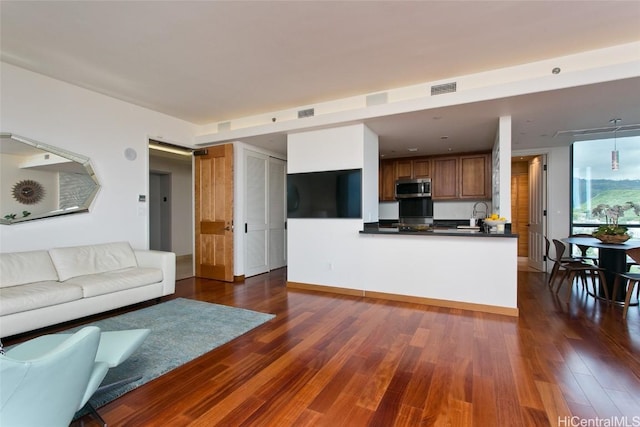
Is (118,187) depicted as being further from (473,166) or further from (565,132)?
(565,132)

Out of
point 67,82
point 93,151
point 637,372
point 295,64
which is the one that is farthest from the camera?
point 93,151

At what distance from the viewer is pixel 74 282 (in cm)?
332

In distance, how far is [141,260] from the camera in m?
4.28

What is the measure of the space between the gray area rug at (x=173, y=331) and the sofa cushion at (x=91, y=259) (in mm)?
741

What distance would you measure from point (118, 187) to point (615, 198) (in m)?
8.80

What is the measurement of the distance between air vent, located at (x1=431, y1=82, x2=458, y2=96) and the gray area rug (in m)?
3.45

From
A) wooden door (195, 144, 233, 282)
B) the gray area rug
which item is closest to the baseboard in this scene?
the gray area rug

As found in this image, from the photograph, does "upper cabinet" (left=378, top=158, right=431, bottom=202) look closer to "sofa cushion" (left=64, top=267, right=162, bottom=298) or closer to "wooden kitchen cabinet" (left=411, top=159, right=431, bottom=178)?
"wooden kitchen cabinet" (left=411, top=159, right=431, bottom=178)

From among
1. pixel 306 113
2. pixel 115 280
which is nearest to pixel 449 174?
pixel 306 113

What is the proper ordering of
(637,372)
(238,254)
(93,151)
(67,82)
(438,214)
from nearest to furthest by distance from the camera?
(637,372), (67,82), (93,151), (238,254), (438,214)

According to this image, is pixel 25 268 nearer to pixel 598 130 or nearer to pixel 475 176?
pixel 475 176

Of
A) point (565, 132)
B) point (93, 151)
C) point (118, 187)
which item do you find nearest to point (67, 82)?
point (93, 151)

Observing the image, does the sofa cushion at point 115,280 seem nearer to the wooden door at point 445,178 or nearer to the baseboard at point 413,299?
the baseboard at point 413,299

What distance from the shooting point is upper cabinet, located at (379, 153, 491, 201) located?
607 centimetres
